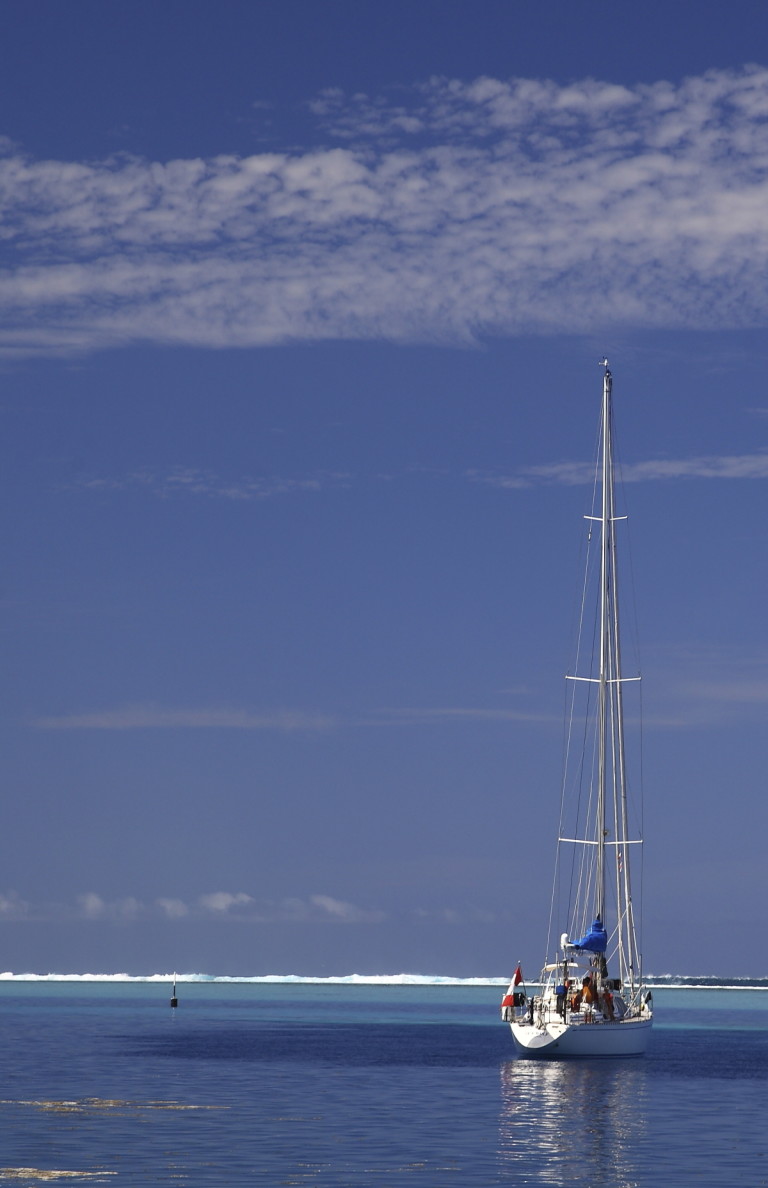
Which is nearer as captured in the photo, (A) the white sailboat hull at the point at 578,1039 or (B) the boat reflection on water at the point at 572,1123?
(B) the boat reflection on water at the point at 572,1123

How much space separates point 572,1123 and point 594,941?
25.2m

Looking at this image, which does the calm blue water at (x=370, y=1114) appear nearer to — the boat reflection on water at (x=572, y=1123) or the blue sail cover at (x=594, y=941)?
the boat reflection on water at (x=572, y=1123)

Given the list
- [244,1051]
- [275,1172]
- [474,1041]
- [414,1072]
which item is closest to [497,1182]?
[275,1172]

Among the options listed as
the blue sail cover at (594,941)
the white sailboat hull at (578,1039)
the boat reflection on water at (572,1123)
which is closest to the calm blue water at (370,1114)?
the boat reflection on water at (572,1123)

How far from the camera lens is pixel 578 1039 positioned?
6781 cm

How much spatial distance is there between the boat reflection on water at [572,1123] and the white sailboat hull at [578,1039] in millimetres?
673

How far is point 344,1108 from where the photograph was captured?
52.6 metres

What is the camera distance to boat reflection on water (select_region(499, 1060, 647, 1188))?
125ft

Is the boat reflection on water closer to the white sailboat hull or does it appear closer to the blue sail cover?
the white sailboat hull

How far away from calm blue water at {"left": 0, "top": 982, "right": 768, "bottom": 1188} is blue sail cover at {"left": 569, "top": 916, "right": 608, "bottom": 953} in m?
5.06

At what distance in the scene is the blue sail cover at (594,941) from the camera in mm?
73206

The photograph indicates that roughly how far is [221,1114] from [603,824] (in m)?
31.5

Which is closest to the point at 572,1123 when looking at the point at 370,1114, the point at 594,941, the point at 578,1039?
the point at 370,1114

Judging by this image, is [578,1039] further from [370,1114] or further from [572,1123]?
[572,1123]
